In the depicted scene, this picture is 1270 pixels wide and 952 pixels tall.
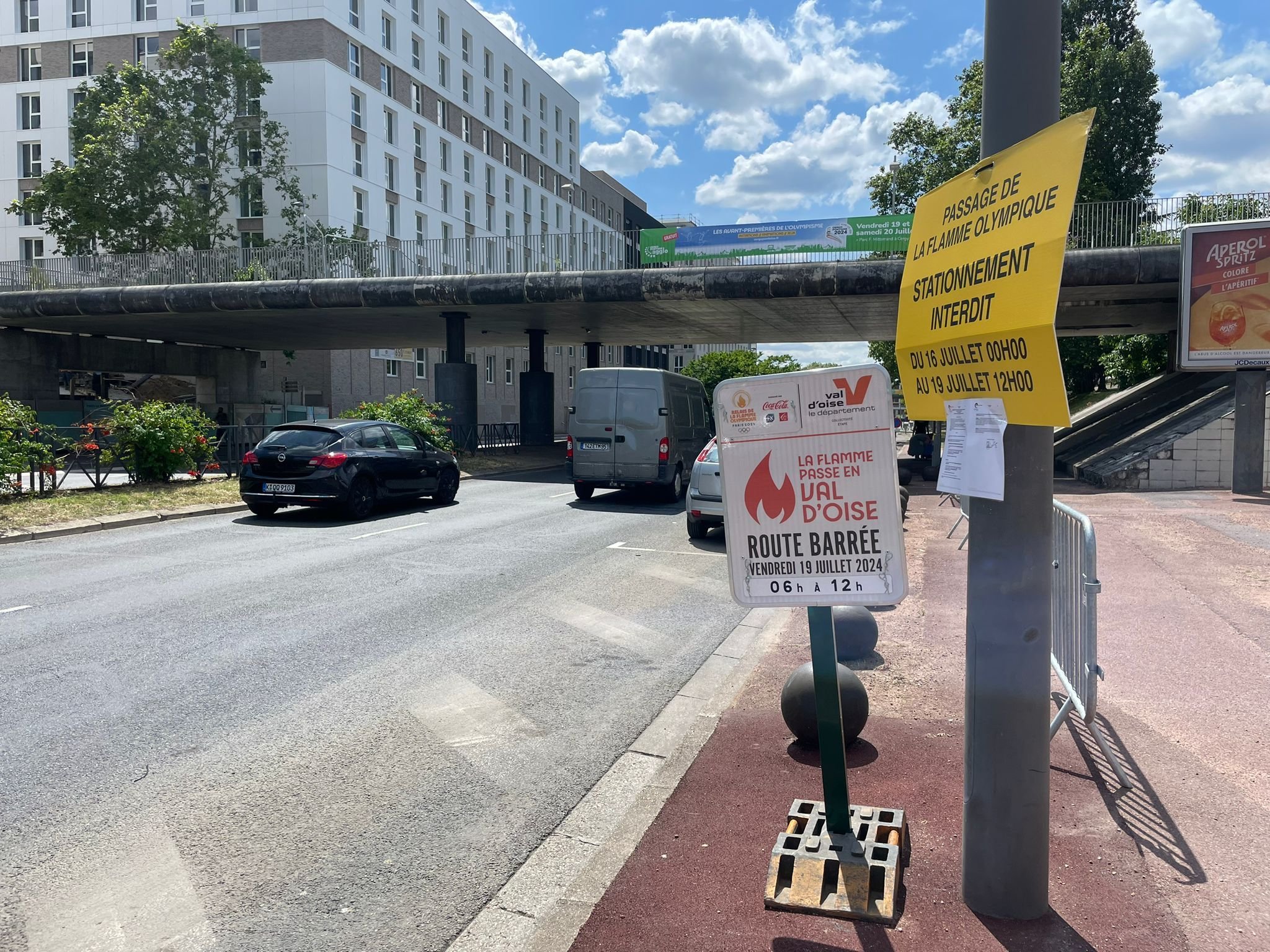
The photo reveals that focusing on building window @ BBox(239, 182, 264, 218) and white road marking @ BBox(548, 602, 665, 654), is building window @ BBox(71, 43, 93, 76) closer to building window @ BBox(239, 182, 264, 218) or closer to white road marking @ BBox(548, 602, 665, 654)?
building window @ BBox(239, 182, 264, 218)

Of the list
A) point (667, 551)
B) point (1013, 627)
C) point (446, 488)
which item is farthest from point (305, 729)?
point (446, 488)

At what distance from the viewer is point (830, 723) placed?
11.1 ft

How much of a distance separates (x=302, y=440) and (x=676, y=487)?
23.0 ft

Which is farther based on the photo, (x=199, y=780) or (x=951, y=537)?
(x=951, y=537)

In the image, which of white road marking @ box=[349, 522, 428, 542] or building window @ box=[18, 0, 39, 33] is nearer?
white road marking @ box=[349, 522, 428, 542]

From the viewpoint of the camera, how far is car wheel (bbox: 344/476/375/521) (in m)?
15.2

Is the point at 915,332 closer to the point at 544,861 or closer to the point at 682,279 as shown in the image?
the point at 544,861

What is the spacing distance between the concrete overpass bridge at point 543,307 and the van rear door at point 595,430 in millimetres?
7467

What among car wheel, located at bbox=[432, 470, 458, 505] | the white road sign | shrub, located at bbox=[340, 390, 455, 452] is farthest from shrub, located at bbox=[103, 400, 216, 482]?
the white road sign

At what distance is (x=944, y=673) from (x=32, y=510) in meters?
13.8

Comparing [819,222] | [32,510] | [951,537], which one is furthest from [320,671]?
[819,222]

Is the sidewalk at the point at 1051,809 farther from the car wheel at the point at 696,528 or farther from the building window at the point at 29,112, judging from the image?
the building window at the point at 29,112

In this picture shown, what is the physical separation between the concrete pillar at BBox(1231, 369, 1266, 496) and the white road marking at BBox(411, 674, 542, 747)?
17.4 metres

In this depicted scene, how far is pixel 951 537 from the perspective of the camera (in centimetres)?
1302
